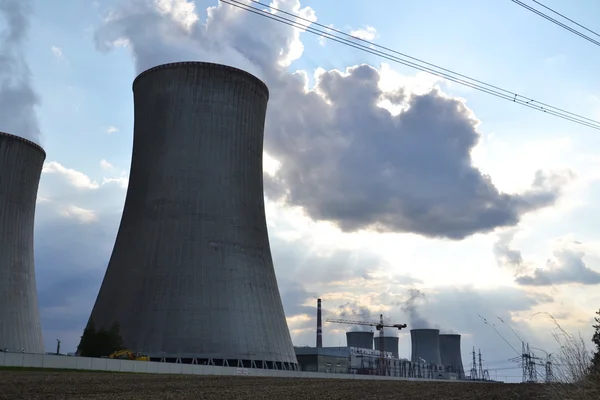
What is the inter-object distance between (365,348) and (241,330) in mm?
57340

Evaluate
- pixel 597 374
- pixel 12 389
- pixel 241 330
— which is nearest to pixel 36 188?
pixel 241 330

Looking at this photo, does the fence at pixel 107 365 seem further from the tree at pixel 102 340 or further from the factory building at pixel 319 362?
the factory building at pixel 319 362

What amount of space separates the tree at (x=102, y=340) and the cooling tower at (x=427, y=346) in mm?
58144

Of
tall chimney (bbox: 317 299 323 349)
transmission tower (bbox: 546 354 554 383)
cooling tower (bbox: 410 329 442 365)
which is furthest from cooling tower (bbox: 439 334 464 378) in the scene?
transmission tower (bbox: 546 354 554 383)

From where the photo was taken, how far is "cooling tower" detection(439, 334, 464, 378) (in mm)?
83750

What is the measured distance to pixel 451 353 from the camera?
83.8m

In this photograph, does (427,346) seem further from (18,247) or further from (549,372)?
(549,372)

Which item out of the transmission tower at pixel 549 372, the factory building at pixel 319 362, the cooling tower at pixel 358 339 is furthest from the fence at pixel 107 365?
the cooling tower at pixel 358 339

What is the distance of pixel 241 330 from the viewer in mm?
24234

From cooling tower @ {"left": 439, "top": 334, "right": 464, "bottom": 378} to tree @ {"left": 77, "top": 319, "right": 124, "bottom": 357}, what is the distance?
66098mm

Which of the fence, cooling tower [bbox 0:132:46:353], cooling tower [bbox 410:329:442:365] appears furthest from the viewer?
cooling tower [bbox 410:329:442:365]

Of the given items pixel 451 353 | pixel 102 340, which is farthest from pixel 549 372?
pixel 451 353

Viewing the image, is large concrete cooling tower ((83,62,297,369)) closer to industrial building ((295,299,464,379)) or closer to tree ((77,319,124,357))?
tree ((77,319,124,357))

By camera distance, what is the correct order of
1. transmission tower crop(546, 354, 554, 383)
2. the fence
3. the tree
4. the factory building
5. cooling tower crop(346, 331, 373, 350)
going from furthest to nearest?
cooling tower crop(346, 331, 373, 350), the factory building, the tree, the fence, transmission tower crop(546, 354, 554, 383)
